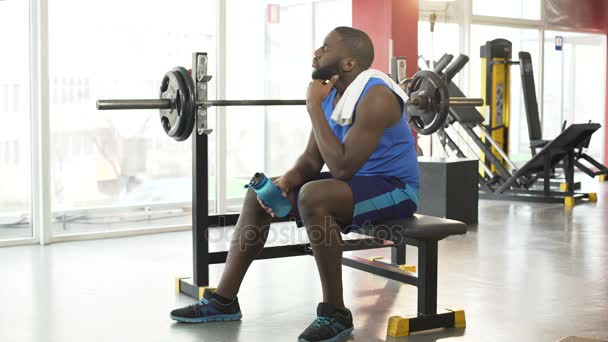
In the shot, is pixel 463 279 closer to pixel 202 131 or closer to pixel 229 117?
pixel 202 131

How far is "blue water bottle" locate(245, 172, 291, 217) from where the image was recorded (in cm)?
290

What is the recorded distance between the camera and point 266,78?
20.6 ft

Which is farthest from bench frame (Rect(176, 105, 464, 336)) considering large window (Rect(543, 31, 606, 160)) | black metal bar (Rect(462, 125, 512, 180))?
large window (Rect(543, 31, 606, 160))

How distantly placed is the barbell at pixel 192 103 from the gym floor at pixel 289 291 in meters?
0.76

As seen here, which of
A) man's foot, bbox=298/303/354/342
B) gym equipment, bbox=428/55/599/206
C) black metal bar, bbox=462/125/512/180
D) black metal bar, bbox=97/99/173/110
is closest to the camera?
man's foot, bbox=298/303/354/342

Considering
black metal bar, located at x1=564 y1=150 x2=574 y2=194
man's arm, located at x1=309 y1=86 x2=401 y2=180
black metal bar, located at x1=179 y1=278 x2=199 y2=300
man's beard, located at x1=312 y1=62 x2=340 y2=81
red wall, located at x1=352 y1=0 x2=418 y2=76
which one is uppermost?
red wall, located at x1=352 y1=0 x2=418 y2=76

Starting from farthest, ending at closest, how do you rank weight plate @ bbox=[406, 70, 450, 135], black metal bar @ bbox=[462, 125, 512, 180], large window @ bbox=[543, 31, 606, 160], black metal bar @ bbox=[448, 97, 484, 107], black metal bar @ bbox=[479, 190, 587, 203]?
large window @ bbox=[543, 31, 606, 160], black metal bar @ bbox=[462, 125, 512, 180], black metal bar @ bbox=[479, 190, 587, 203], black metal bar @ bbox=[448, 97, 484, 107], weight plate @ bbox=[406, 70, 450, 135]

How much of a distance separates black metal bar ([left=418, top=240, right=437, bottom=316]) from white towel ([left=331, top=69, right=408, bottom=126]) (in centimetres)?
53

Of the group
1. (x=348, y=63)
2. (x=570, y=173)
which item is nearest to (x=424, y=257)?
(x=348, y=63)

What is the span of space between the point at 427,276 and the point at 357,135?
587 mm

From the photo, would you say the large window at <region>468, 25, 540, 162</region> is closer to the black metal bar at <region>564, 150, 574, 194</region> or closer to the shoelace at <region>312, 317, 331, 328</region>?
the black metal bar at <region>564, 150, 574, 194</region>

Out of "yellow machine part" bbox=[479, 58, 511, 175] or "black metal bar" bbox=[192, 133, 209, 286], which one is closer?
"black metal bar" bbox=[192, 133, 209, 286]

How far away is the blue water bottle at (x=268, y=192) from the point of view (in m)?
2.90

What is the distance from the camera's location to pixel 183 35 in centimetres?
570
